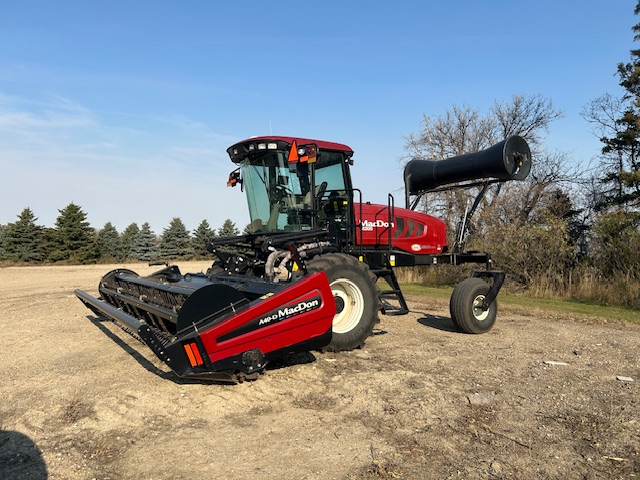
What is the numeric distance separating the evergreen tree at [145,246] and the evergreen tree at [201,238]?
3.69 metres

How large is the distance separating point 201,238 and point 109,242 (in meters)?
8.84

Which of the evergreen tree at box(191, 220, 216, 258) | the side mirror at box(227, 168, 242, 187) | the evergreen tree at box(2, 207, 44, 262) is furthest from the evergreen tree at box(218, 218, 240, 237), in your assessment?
the side mirror at box(227, 168, 242, 187)

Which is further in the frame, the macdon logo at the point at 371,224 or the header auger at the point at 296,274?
the macdon logo at the point at 371,224

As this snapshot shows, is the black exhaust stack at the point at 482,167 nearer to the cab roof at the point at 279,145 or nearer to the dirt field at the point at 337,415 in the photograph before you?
the cab roof at the point at 279,145

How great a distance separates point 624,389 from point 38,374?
6.13 meters

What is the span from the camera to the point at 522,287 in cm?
1505

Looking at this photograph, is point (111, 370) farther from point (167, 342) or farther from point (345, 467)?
point (345, 467)

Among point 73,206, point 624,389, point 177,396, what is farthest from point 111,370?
point 73,206

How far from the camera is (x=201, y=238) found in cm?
4744

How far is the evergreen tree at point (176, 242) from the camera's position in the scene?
149 feet

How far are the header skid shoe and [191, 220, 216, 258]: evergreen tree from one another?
42.2m

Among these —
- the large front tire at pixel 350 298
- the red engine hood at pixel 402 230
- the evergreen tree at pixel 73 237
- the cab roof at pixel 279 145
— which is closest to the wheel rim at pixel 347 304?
the large front tire at pixel 350 298

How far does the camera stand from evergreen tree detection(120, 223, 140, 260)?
45.5 metres

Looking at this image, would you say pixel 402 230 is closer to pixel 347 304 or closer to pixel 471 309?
pixel 471 309
